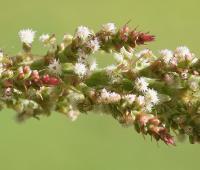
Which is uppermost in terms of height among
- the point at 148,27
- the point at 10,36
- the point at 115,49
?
the point at 148,27

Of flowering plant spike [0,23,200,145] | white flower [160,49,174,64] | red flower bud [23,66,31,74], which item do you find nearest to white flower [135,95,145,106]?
flowering plant spike [0,23,200,145]

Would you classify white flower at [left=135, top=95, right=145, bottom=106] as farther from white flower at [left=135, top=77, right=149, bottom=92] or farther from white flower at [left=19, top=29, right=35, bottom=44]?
white flower at [left=19, top=29, right=35, bottom=44]

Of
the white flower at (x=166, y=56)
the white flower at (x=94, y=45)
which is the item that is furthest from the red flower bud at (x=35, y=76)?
the white flower at (x=166, y=56)

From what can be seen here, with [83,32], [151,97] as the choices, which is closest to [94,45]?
[83,32]

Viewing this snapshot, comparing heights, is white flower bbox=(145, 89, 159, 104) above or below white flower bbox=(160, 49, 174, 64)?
below

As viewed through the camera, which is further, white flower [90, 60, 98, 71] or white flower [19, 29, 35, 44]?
white flower [19, 29, 35, 44]

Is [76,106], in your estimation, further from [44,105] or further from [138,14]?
[138,14]

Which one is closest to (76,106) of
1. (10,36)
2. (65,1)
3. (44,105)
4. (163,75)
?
(44,105)
